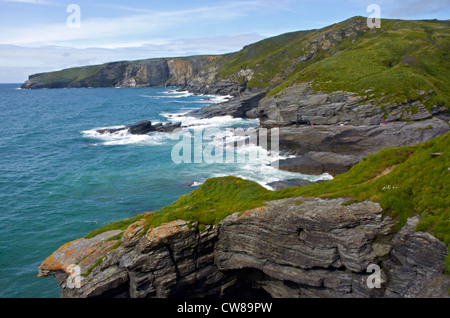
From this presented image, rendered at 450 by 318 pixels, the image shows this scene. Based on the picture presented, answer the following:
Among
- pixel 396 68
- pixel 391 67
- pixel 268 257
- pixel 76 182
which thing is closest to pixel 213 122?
pixel 396 68

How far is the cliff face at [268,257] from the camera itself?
1466 cm

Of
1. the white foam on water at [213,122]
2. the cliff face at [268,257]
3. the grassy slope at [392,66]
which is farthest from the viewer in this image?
the white foam on water at [213,122]

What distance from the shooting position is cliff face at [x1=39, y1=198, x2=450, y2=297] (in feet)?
48.1

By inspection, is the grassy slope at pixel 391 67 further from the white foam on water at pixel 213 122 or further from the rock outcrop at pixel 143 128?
the rock outcrop at pixel 143 128

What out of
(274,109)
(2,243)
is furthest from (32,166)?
(274,109)

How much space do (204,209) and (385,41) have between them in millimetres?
96608

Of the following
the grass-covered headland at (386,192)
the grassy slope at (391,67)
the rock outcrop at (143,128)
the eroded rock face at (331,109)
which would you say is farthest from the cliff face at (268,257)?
the rock outcrop at (143,128)

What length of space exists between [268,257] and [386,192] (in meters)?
7.68

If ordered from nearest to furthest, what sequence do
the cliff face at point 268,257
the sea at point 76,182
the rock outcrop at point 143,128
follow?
the cliff face at point 268,257, the sea at point 76,182, the rock outcrop at point 143,128

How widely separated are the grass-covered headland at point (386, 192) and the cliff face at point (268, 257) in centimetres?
60

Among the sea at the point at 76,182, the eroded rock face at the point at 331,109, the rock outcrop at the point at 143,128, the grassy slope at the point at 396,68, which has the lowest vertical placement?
the sea at the point at 76,182

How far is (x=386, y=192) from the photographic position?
16.1 metres

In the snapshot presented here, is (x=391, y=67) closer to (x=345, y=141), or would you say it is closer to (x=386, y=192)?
(x=345, y=141)

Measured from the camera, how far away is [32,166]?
173ft
